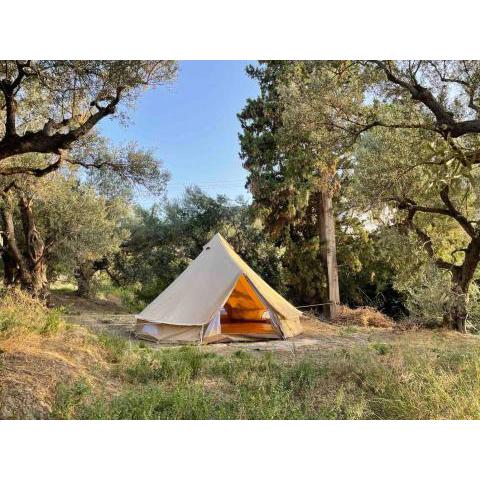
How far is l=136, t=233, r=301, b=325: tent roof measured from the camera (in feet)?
26.2

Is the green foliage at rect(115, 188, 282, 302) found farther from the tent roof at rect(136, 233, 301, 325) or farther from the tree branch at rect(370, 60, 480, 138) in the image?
the tree branch at rect(370, 60, 480, 138)

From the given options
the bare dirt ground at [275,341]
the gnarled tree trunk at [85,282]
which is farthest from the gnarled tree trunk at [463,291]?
the gnarled tree trunk at [85,282]

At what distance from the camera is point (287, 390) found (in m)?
4.34

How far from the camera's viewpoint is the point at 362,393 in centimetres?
422

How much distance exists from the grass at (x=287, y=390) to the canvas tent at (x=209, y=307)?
2.52 meters

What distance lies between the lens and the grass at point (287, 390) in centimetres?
383

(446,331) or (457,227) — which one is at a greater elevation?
(457,227)

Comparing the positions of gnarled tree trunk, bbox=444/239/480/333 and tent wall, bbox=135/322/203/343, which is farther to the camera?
gnarled tree trunk, bbox=444/239/480/333

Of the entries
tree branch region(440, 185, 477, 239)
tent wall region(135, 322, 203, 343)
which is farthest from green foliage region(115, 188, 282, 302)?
tree branch region(440, 185, 477, 239)

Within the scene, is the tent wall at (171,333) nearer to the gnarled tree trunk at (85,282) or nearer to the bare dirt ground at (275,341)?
the bare dirt ground at (275,341)
